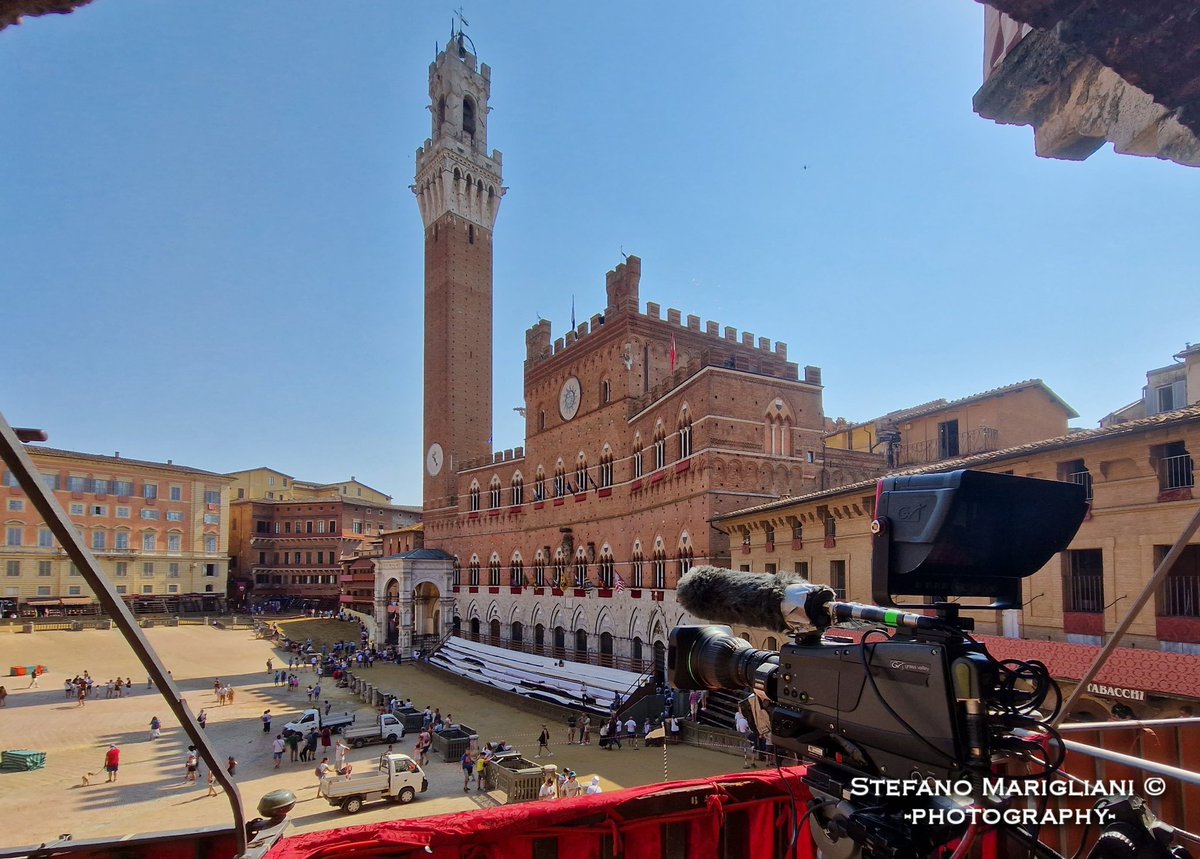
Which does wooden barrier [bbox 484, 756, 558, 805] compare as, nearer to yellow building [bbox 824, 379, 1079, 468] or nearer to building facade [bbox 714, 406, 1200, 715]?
building facade [bbox 714, 406, 1200, 715]

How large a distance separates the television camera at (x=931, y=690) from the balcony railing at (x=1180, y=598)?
11262 mm

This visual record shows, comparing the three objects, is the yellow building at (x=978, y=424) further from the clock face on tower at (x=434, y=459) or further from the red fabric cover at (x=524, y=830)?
the clock face on tower at (x=434, y=459)

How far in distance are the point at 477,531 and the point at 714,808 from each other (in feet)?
139

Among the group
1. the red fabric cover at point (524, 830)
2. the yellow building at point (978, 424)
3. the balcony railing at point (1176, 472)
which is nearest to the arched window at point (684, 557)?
the yellow building at point (978, 424)

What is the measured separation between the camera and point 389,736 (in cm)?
2347

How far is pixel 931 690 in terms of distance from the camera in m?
2.21

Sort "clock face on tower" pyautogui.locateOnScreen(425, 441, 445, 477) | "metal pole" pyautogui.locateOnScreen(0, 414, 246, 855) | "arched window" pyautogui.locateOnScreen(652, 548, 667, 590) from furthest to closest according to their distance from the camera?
"clock face on tower" pyautogui.locateOnScreen(425, 441, 445, 477), "arched window" pyautogui.locateOnScreen(652, 548, 667, 590), "metal pole" pyautogui.locateOnScreen(0, 414, 246, 855)

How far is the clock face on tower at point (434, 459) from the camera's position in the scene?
160ft

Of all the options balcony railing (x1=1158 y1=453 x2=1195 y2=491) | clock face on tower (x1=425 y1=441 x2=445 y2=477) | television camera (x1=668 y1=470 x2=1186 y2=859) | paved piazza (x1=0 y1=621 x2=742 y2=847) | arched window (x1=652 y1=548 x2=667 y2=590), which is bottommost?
paved piazza (x1=0 y1=621 x2=742 y2=847)

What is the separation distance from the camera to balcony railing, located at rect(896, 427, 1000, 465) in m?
21.9

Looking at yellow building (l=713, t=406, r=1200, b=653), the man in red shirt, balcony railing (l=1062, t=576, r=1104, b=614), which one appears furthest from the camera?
the man in red shirt

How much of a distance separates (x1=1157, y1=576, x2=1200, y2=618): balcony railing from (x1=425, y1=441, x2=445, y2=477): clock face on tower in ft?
138

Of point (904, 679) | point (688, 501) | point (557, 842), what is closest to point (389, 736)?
point (688, 501)

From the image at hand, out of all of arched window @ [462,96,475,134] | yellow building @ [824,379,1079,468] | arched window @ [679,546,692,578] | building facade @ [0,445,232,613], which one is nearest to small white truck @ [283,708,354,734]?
arched window @ [679,546,692,578]
